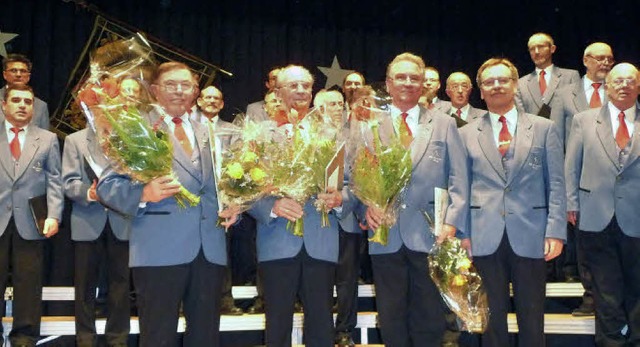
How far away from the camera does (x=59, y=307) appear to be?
612cm

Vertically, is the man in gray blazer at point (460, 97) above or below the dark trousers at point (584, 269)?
above

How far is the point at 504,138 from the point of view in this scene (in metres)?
3.98

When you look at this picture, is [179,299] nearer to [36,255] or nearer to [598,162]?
[36,255]

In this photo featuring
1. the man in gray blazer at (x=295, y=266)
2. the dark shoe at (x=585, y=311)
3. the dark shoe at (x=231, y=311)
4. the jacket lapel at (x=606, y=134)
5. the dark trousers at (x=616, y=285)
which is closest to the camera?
the man in gray blazer at (x=295, y=266)

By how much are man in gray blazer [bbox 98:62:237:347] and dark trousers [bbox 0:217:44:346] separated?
154 cm

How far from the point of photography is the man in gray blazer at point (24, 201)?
178 inches

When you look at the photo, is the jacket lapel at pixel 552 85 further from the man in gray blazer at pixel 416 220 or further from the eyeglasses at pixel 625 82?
the man in gray blazer at pixel 416 220

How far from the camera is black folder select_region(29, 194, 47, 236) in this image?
4582 mm

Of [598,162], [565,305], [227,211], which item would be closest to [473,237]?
[598,162]

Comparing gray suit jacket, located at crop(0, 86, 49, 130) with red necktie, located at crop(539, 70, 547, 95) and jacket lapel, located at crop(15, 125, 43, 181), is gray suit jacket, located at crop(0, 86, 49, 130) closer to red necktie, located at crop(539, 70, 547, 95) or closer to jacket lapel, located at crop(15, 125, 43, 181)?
jacket lapel, located at crop(15, 125, 43, 181)

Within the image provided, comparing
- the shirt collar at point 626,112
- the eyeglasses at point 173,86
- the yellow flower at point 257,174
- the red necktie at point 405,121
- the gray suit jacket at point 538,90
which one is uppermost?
the gray suit jacket at point 538,90

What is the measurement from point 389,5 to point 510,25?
131cm

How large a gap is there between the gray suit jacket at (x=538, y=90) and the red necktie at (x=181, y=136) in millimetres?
3059

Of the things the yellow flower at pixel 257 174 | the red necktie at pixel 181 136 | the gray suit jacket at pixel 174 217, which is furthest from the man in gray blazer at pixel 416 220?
the red necktie at pixel 181 136
